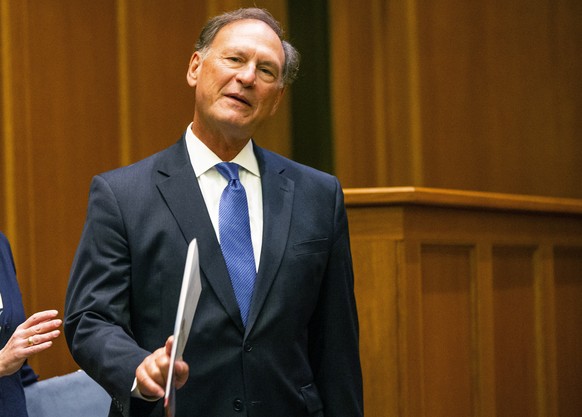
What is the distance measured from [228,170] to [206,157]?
0.05m

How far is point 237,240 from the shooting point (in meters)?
1.80

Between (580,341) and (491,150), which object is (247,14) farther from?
(491,150)

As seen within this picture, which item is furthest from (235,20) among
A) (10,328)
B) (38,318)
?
(10,328)

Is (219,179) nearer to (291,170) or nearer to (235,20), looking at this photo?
(291,170)

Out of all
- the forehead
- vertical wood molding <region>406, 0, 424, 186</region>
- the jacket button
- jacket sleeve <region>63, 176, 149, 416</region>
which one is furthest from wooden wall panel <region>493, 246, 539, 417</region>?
jacket sleeve <region>63, 176, 149, 416</region>

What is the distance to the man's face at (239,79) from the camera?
188 centimetres

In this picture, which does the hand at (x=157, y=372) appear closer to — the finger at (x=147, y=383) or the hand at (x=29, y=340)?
the finger at (x=147, y=383)

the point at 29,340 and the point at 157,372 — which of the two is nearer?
the point at 157,372

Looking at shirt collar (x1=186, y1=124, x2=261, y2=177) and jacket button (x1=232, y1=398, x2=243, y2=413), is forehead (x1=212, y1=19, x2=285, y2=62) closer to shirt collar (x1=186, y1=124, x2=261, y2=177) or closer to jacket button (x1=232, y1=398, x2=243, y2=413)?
shirt collar (x1=186, y1=124, x2=261, y2=177)

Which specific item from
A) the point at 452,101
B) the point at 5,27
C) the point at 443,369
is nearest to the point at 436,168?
the point at 452,101

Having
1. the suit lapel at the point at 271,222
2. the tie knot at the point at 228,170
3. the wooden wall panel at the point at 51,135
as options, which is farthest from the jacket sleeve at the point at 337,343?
the wooden wall panel at the point at 51,135

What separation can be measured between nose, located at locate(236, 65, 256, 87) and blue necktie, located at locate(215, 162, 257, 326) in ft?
0.58

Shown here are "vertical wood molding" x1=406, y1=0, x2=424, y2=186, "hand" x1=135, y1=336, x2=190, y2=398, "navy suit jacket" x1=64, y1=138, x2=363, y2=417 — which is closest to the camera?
"hand" x1=135, y1=336, x2=190, y2=398

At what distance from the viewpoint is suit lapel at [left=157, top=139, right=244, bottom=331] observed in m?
1.73
